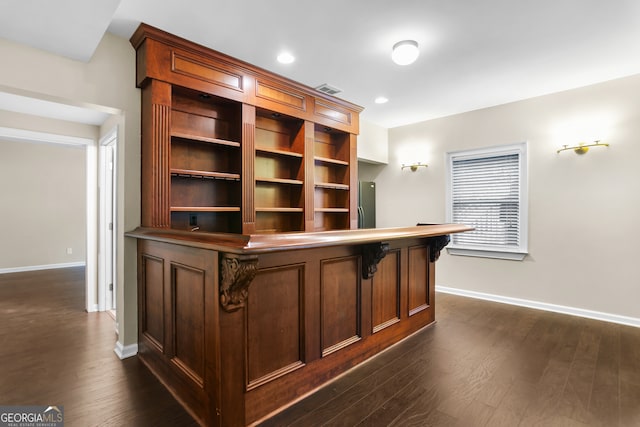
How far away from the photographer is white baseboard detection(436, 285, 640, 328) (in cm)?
338

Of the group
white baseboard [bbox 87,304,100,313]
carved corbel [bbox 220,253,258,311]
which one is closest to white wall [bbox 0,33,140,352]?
white baseboard [bbox 87,304,100,313]

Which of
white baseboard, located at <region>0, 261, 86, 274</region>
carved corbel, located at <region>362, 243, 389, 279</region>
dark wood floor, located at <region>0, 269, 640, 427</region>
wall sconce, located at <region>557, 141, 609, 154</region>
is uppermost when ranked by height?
wall sconce, located at <region>557, 141, 609, 154</region>

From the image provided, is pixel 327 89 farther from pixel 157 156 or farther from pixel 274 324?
pixel 274 324

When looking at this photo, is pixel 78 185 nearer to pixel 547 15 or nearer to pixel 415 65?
pixel 415 65

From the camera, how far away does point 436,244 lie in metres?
3.18

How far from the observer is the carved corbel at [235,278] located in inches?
57.4

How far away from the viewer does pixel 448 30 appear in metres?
2.49

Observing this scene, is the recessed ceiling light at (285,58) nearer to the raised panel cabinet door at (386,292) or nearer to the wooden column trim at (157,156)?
the wooden column trim at (157,156)

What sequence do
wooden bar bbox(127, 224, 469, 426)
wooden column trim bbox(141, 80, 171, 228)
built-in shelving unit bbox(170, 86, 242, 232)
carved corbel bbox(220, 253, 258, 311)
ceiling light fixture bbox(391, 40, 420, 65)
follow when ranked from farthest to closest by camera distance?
built-in shelving unit bbox(170, 86, 242, 232) < ceiling light fixture bbox(391, 40, 420, 65) < wooden column trim bbox(141, 80, 171, 228) < wooden bar bbox(127, 224, 469, 426) < carved corbel bbox(220, 253, 258, 311)

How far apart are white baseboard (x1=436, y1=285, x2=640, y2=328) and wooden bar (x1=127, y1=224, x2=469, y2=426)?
2.25m

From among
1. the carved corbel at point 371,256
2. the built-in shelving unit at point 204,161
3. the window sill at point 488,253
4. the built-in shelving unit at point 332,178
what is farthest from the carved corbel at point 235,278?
the window sill at point 488,253

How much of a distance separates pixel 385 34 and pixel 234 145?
5.60 feet

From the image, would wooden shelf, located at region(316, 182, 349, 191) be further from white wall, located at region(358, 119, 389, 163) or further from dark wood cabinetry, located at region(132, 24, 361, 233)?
white wall, located at region(358, 119, 389, 163)

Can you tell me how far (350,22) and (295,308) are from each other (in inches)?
86.2
